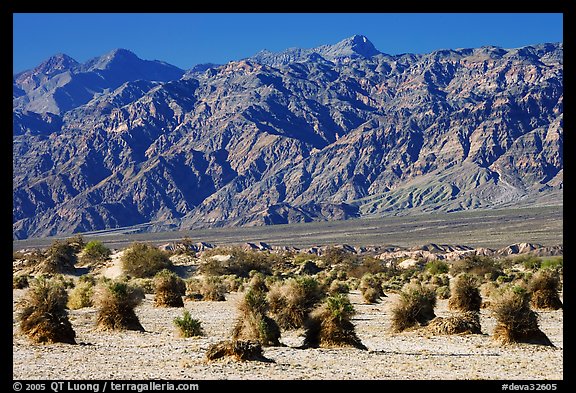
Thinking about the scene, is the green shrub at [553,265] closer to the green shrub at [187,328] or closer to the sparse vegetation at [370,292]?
the sparse vegetation at [370,292]

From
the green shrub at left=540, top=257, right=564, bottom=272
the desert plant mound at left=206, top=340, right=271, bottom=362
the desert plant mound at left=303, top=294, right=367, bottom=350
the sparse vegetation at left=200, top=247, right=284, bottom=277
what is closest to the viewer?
the desert plant mound at left=206, top=340, right=271, bottom=362

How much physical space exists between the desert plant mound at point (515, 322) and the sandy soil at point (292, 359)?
1.23ft

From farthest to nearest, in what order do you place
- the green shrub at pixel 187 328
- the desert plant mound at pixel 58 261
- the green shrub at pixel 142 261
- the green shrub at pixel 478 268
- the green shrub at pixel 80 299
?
the green shrub at pixel 478 268 → the desert plant mound at pixel 58 261 → the green shrub at pixel 142 261 → the green shrub at pixel 80 299 → the green shrub at pixel 187 328

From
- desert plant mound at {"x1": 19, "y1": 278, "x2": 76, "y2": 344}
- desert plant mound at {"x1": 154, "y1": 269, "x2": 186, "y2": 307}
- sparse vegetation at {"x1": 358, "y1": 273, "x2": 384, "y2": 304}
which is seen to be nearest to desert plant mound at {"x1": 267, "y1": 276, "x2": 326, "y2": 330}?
desert plant mound at {"x1": 19, "y1": 278, "x2": 76, "y2": 344}

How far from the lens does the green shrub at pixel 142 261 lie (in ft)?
162

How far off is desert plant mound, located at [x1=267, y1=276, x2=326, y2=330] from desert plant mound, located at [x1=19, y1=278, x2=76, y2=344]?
234 inches

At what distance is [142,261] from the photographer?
165ft

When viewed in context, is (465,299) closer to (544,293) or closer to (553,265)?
(544,293)

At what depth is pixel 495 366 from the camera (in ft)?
49.9

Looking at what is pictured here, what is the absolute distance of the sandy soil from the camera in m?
13.9

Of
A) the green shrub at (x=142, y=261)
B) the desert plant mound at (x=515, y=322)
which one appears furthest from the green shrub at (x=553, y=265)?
the desert plant mound at (x=515, y=322)

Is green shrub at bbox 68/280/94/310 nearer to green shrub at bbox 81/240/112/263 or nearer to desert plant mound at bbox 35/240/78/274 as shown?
desert plant mound at bbox 35/240/78/274

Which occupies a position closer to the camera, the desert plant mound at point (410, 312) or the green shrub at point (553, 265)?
the desert plant mound at point (410, 312)
